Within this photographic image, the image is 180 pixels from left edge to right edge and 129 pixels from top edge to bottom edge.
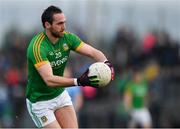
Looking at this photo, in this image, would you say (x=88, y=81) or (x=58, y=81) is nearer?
(x=88, y=81)

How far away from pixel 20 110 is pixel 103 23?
3241 millimetres

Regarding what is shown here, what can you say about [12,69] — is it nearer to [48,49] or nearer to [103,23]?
[103,23]

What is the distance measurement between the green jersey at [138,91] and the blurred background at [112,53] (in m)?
0.22

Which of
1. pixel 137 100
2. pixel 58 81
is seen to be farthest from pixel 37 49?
pixel 137 100

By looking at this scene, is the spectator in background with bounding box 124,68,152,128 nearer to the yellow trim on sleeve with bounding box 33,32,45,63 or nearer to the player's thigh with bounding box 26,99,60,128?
the player's thigh with bounding box 26,99,60,128

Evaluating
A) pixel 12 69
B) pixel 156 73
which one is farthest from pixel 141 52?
pixel 12 69

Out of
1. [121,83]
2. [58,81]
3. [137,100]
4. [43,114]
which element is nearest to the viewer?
[58,81]

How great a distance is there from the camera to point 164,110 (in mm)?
21188

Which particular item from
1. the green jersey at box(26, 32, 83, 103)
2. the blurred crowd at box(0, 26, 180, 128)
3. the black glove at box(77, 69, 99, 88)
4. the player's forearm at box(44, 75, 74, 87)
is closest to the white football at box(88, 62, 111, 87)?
the black glove at box(77, 69, 99, 88)

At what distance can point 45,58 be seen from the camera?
38.8 feet

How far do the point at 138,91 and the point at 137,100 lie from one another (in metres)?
0.30

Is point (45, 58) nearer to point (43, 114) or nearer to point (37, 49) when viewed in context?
point (37, 49)

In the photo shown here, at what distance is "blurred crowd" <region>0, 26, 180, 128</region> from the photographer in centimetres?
2134

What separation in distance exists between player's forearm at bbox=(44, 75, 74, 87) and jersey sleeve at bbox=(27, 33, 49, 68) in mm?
258
